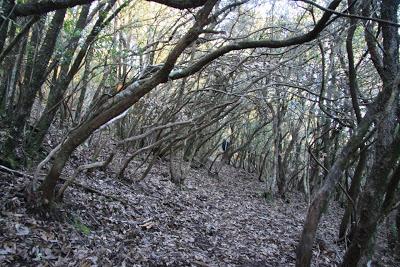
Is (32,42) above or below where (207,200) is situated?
above

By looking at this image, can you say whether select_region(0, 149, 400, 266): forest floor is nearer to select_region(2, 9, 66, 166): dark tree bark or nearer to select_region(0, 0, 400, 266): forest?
select_region(0, 0, 400, 266): forest

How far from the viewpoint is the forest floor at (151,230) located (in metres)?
4.65

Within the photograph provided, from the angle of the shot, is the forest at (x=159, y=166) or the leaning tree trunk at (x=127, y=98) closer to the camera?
the leaning tree trunk at (x=127, y=98)

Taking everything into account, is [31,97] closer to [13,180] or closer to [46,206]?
[13,180]

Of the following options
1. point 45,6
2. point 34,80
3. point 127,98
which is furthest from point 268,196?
point 45,6

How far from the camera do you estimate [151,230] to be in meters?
6.73

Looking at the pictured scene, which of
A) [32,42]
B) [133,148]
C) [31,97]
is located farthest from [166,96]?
[31,97]

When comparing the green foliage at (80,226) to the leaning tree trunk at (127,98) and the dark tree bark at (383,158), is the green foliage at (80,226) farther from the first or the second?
Answer: the dark tree bark at (383,158)

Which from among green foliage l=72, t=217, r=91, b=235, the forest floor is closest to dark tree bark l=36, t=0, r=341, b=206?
green foliage l=72, t=217, r=91, b=235

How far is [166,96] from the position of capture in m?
13.1

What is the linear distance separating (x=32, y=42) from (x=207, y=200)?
20.4 feet

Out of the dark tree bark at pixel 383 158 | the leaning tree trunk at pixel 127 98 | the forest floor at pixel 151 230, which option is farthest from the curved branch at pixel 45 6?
the dark tree bark at pixel 383 158

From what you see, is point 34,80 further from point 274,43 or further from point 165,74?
point 274,43

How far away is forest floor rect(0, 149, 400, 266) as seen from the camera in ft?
15.3
